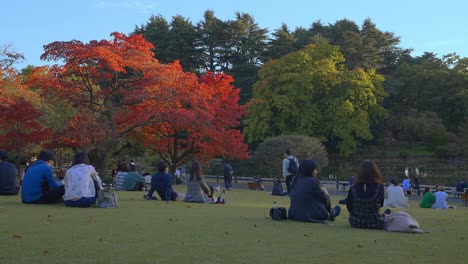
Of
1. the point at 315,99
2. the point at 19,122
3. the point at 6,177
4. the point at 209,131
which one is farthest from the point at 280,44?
the point at 6,177

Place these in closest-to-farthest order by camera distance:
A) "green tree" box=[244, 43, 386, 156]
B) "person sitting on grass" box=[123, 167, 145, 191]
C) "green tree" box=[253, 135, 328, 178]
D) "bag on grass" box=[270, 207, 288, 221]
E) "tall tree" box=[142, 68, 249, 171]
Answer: "bag on grass" box=[270, 207, 288, 221] < "person sitting on grass" box=[123, 167, 145, 191] < "tall tree" box=[142, 68, 249, 171] < "green tree" box=[253, 135, 328, 178] < "green tree" box=[244, 43, 386, 156]

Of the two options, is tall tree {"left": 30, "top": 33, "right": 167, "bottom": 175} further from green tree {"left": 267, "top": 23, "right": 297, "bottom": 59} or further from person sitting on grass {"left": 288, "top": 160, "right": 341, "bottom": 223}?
green tree {"left": 267, "top": 23, "right": 297, "bottom": 59}

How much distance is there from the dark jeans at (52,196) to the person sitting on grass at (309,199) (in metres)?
5.23

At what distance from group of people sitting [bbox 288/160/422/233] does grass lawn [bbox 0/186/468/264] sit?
239 millimetres

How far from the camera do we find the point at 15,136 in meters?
28.9

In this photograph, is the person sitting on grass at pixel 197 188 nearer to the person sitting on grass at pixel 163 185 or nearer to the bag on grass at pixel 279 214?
the person sitting on grass at pixel 163 185

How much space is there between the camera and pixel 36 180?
11.7 m

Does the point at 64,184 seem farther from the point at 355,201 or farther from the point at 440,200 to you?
the point at 440,200

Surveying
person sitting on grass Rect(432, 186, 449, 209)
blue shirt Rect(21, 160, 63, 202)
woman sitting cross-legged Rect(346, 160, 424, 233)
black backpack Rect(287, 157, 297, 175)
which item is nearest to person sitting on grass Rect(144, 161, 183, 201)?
blue shirt Rect(21, 160, 63, 202)

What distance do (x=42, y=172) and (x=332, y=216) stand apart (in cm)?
611

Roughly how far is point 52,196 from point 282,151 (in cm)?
2606

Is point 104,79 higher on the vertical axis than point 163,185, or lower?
higher

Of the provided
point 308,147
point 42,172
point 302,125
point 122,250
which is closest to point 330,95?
point 302,125

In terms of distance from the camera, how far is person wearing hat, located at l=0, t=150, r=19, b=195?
13.6m
